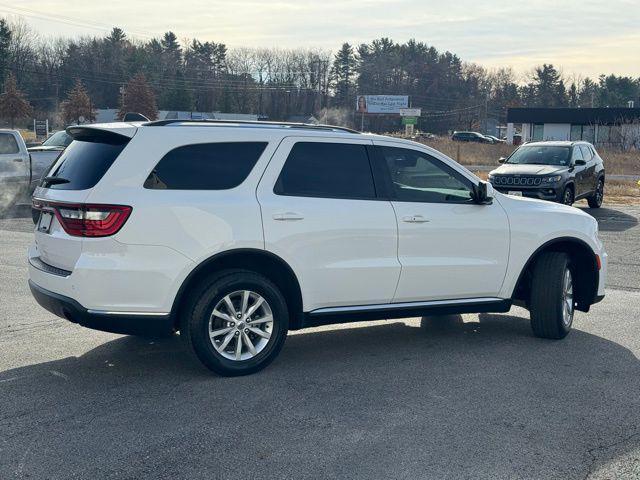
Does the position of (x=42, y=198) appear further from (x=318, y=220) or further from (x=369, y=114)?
(x=369, y=114)

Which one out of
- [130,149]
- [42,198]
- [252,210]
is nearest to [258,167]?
[252,210]

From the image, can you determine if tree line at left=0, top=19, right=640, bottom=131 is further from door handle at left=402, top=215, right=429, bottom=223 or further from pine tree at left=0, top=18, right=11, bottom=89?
door handle at left=402, top=215, right=429, bottom=223

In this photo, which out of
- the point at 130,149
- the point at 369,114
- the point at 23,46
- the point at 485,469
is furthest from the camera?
the point at 369,114

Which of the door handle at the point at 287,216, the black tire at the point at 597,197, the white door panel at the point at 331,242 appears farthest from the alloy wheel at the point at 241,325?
the black tire at the point at 597,197

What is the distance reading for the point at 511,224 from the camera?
689cm

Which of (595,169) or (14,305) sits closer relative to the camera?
(14,305)

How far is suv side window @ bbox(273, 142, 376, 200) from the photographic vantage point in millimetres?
6035

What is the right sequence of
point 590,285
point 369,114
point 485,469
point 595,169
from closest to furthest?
point 485,469
point 590,285
point 595,169
point 369,114

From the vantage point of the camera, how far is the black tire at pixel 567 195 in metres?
18.1

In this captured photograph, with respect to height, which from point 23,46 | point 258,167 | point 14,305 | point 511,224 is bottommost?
point 14,305

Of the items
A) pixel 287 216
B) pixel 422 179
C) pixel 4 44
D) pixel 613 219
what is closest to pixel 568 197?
pixel 613 219

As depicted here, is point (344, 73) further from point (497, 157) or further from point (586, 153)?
point (586, 153)

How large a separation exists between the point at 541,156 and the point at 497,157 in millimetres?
35949

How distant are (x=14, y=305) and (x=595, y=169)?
1616 centimetres
